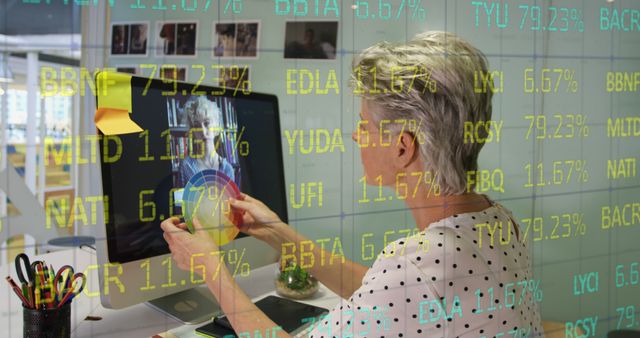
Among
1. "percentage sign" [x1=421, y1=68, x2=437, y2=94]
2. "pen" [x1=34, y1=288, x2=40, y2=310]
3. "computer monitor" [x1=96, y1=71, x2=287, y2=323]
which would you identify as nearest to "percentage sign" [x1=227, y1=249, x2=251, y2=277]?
"computer monitor" [x1=96, y1=71, x2=287, y2=323]

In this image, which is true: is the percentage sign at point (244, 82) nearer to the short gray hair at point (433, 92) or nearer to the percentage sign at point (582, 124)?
the short gray hair at point (433, 92)

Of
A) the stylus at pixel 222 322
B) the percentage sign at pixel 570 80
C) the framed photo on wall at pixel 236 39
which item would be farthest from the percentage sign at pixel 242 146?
the percentage sign at pixel 570 80

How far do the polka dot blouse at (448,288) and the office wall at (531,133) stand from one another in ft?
0.18

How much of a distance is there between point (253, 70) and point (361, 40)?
15 centimetres

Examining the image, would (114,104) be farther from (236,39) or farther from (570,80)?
(570,80)

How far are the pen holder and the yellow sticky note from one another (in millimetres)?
200

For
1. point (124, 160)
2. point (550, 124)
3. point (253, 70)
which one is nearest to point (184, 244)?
point (124, 160)

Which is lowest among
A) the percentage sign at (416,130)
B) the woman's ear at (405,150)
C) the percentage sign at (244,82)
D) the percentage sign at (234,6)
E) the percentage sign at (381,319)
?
the percentage sign at (381,319)

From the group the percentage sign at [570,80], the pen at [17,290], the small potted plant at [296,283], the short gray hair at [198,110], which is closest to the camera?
the pen at [17,290]

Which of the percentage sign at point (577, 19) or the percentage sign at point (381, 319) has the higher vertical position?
the percentage sign at point (577, 19)

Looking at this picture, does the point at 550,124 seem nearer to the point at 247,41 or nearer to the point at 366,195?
the point at 366,195

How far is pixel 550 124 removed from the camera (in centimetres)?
91

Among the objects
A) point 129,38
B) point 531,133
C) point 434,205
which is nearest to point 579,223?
point 531,133

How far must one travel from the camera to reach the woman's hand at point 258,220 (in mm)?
722
